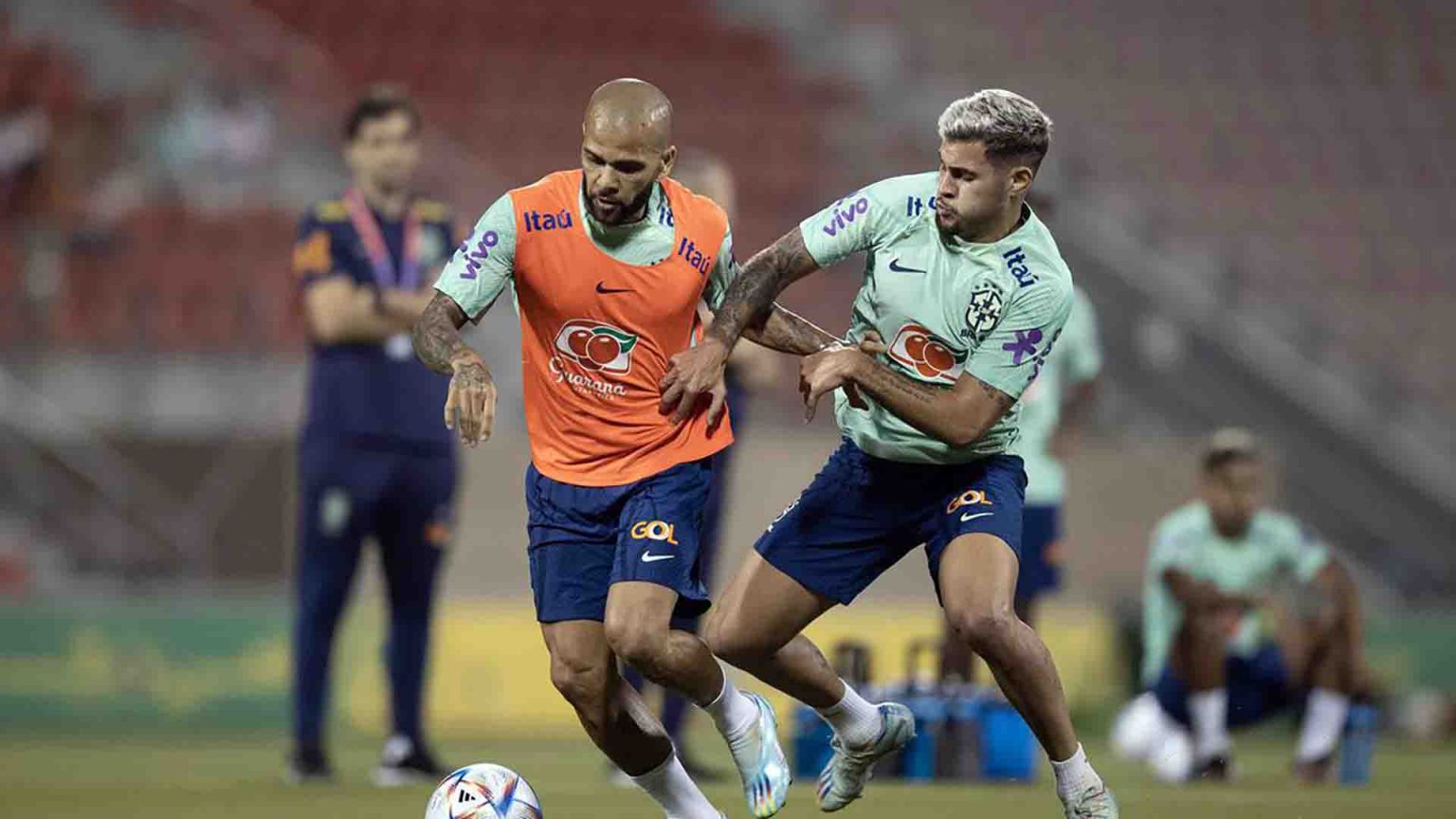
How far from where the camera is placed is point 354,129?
937cm

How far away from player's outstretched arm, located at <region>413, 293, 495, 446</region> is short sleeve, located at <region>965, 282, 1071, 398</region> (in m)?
1.49

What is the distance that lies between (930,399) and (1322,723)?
4677mm

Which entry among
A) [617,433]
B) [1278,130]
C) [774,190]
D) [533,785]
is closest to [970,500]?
[617,433]

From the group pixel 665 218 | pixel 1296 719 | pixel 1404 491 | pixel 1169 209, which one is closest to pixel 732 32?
pixel 1169 209

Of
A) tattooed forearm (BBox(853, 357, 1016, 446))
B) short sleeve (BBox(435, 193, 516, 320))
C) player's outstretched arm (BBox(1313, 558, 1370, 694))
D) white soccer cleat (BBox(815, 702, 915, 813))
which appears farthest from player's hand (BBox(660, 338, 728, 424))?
player's outstretched arm (BBox(1313, 558, 1370, 694))

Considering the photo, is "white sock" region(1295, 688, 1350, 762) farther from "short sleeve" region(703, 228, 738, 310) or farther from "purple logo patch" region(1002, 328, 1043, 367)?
"short sleeve" region(703, 228, 738, 310)

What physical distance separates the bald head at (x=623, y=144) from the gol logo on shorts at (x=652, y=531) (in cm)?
89

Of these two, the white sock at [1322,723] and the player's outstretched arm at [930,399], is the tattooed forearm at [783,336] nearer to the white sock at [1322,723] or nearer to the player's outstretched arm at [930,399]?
the player's outstretched arm at [930,399]

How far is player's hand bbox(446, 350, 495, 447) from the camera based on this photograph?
595 centimetres

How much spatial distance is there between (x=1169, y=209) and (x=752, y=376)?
41.1 ft

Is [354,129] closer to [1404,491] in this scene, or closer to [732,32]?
[1404,491]

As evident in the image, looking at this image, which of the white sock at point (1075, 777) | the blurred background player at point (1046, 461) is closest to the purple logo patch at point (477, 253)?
the white sock at point (1075, 777)

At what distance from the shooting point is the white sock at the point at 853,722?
7.04 metres

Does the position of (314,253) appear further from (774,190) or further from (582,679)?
(774,190)
